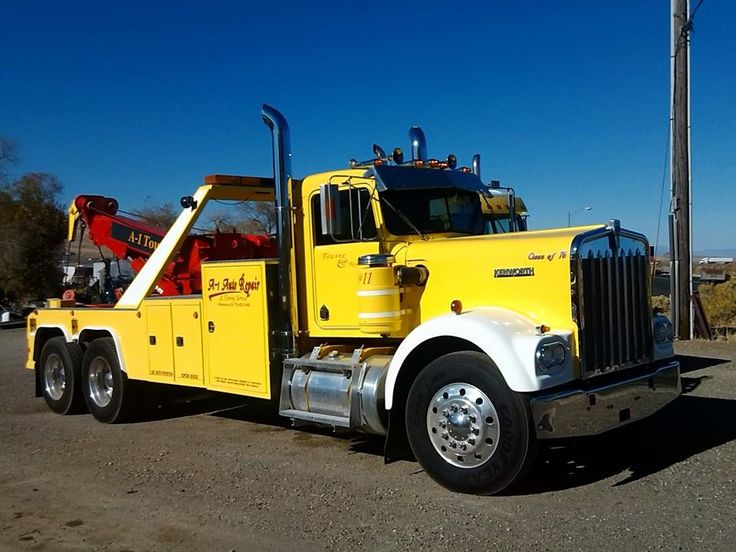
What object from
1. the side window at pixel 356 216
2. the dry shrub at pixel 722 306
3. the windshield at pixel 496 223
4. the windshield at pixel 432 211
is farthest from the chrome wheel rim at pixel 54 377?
the dry shrub at pixel 722 306

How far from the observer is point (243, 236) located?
9391mm

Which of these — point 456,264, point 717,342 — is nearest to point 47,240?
point 717,342

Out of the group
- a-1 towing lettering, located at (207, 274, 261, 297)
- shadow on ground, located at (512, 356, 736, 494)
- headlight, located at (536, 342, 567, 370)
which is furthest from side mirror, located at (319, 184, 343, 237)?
shadow on ground, located at (512, 356, 736, 494)

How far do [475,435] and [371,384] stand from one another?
1177 mm

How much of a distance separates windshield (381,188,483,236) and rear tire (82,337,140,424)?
14.3ft

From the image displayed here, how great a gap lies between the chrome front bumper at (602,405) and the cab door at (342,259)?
2251 millimetres

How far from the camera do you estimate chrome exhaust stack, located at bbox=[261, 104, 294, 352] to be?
7.18 m

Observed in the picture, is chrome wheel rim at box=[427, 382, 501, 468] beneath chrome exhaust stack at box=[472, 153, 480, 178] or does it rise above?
beneath

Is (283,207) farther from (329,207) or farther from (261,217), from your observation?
(261,217)

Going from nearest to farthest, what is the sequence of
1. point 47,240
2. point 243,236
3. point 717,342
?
point 243,236, point 717,342, point 47,240

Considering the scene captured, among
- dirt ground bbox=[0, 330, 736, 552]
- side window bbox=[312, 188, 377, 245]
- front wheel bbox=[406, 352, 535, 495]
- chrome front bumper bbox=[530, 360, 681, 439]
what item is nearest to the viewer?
dirt ground bbox=[0, 330, 736, 552]

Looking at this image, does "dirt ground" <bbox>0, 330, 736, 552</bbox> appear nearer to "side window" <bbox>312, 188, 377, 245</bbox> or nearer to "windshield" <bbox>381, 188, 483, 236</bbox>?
"side window" <bbox>312, 188, 377, 245</bbox>

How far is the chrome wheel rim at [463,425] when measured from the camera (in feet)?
17.6

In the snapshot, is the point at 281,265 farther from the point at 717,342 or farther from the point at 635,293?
the point at 717,342
